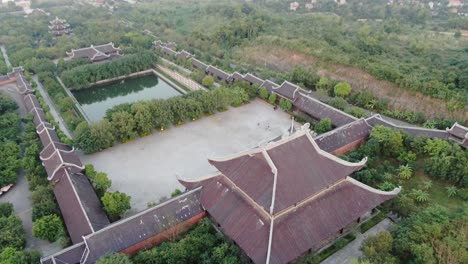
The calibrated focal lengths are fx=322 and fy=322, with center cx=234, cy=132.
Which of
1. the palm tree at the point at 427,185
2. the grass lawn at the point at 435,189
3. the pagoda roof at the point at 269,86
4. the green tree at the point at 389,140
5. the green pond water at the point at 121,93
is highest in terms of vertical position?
the green tree at the point at 389,140

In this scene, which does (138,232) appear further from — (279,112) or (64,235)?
(279,112)

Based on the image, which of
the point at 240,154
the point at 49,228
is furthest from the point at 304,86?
the point at 49,228

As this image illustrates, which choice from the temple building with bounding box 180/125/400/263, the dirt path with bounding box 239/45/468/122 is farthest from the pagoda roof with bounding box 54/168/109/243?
the dirt path with bounding box 239/45/468/122

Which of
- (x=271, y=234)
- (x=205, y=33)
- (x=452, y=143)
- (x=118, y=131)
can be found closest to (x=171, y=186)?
(x=118, y=131)

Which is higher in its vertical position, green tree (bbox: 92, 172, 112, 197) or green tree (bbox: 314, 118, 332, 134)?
green tree (bbox: 314, 118, 332, 134)

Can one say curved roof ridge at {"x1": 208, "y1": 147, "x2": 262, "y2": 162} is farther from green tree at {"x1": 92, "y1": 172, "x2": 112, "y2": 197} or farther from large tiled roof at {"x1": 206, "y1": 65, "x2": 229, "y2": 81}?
large tiled roof at {"x1": 206, "y1": 65, "x2": 229, "y2": 81}

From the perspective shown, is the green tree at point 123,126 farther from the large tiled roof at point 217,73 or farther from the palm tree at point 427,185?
the palm tree at point 427,185

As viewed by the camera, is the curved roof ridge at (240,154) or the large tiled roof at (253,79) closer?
the curved roof ridge at (240,154)

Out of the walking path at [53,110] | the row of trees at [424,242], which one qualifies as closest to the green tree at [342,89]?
the row of trees at [424,242]
